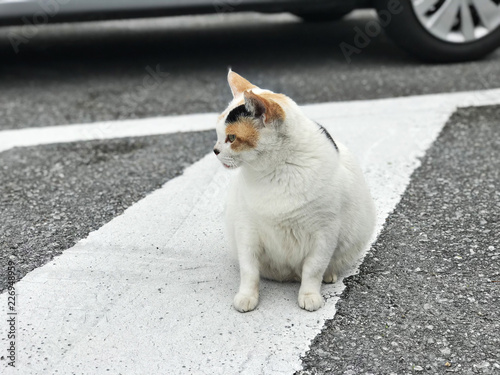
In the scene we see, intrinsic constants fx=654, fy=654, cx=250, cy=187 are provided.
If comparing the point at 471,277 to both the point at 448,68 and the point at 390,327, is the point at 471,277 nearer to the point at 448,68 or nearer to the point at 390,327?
the point at 390,327

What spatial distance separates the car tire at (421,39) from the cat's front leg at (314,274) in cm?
329

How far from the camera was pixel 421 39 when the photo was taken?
5.32 metres

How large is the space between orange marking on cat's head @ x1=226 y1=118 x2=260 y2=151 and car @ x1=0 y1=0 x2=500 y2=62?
2.95m

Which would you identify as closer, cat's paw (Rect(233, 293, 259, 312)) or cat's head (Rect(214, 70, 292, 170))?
cat's head (Rect(214, 70, 292, 170))

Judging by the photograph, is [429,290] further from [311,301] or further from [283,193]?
[283,193]

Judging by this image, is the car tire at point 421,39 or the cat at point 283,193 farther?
the car tire at point 421,39

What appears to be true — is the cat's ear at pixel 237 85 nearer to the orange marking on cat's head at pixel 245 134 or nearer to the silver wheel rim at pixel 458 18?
the orange marking on cat's head at pixel 245 134

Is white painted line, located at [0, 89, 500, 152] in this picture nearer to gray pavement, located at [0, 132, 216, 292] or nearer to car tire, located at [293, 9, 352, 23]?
gray pavement, located at [0, 132, 216, 292]

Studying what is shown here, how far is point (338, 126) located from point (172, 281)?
207 cm

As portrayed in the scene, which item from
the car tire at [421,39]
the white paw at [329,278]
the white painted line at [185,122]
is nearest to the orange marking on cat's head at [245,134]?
the white paw at [329,278]

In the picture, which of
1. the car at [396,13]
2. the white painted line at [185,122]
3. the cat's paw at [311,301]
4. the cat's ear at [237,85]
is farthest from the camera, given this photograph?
the car at [396,13]

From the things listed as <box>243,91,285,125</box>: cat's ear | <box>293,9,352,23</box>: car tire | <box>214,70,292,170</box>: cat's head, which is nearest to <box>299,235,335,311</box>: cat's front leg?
<box>214,70,292,170</box>: cat's head

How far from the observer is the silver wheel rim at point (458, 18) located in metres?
5.23

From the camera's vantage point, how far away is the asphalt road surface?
236cm
